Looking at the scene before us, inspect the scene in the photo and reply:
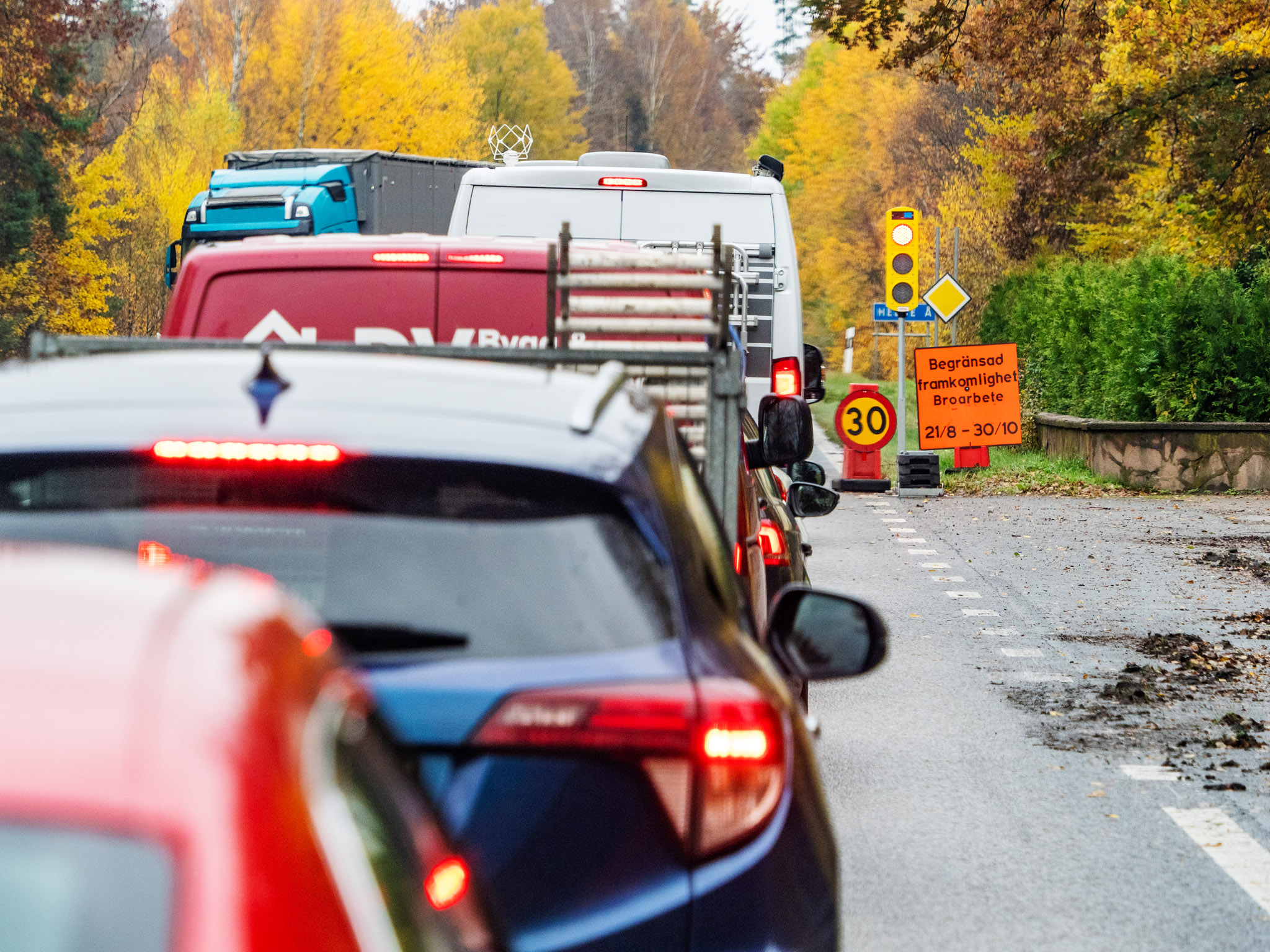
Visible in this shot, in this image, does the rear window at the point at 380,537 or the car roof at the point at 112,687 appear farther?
the rear window at the point at 380,537

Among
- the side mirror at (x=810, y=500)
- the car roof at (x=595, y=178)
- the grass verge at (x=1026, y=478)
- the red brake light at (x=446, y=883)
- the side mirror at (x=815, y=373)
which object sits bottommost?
the grass verge at (x=1026, y=478)

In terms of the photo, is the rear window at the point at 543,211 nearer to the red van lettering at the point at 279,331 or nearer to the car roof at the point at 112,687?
the red van lettering at the point at 279,331

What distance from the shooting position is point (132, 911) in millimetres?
1131

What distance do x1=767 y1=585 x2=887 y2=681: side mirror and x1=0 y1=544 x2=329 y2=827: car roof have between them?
2.45 metres

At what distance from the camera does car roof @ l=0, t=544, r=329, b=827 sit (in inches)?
44.6

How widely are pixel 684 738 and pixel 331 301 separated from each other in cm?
354

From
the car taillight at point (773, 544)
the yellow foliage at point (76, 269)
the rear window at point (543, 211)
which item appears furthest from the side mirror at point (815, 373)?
the yellow foliage at point (76, 269)

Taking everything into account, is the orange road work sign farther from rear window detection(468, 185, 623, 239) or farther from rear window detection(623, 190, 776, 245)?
rear window detection(468, 185, 623, 239)

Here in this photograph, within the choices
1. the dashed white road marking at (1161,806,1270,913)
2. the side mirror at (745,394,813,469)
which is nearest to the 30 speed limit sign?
the dashed white road marking at (1161,806,1270,913)

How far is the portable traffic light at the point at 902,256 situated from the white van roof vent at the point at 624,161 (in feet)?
23.3

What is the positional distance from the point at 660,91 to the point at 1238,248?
335 ft

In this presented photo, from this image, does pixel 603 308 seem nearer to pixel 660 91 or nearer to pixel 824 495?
pixel 824 495

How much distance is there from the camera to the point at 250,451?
107 inches

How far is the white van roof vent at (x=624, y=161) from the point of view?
14602mm
